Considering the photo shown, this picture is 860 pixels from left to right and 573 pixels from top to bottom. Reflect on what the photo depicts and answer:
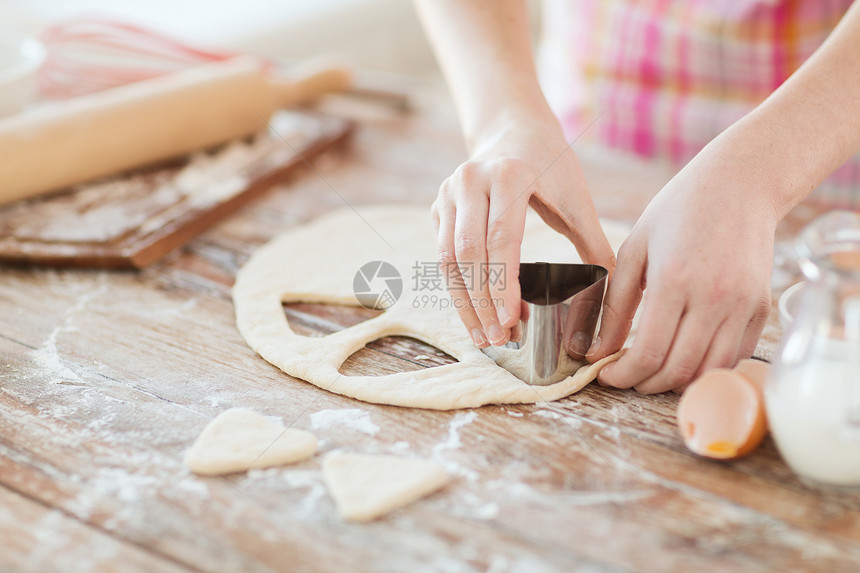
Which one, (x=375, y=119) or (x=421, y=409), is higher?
(x=375, y=119)

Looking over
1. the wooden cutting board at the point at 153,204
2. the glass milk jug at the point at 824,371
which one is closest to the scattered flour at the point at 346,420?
the glass milk jug at the point at 824,371

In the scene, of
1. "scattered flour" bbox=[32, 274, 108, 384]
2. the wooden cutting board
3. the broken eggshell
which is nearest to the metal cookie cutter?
the broken eggshell

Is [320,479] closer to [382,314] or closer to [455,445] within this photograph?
[455,445]

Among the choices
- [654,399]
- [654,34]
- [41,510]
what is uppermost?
[654,34]

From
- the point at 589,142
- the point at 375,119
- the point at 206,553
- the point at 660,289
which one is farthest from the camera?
the point at 375,119

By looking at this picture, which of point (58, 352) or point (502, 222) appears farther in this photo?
point (58, 352)

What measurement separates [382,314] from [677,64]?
0.85m

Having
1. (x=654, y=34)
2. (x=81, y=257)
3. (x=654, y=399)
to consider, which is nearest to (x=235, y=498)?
(x=654, y=399)

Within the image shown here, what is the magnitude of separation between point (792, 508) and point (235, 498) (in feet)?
1.85

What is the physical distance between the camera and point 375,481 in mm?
774

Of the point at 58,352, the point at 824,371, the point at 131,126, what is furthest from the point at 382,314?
the point at 131,126

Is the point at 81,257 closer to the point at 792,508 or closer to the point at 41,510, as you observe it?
the point at 41,510

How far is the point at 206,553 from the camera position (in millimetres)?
697

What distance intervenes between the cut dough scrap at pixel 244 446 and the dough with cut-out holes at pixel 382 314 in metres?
0.11
